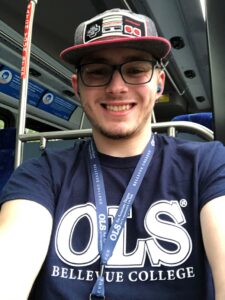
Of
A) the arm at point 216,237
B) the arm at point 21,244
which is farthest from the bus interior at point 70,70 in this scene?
the arm at point 21,244

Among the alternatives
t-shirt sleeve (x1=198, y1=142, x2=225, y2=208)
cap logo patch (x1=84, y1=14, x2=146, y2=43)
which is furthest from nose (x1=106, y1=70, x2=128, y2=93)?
t-shirt sleeve (x1=198, y1=142, x2=225, y2=208)

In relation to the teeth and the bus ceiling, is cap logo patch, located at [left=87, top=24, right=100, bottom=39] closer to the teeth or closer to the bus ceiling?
the teeth

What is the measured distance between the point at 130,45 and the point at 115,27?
0.29 ft

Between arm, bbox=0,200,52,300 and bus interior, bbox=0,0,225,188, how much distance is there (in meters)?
0.59

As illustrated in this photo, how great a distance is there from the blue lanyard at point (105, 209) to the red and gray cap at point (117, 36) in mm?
357

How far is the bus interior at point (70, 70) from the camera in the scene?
4.59 ft

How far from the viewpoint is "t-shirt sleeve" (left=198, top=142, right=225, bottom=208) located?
968mm

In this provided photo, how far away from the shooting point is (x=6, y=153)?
212 centimetres

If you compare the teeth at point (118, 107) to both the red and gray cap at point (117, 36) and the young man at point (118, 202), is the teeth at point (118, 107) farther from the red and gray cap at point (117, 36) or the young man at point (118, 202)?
the red and gray cap at point (117, 36)

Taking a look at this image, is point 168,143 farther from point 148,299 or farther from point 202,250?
point 148,299

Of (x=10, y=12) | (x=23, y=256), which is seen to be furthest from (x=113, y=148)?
(x=10, y=12)

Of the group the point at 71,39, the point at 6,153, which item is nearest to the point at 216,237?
the point at 6,153

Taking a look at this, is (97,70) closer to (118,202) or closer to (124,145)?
(124,145)

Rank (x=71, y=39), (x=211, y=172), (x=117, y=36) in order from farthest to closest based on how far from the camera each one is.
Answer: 1. (x=71, y=39)
2. (x=117, y=36)
3. (x=211, y=172)
